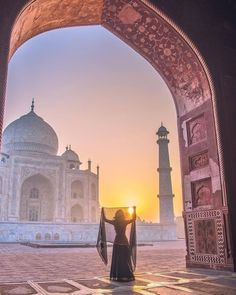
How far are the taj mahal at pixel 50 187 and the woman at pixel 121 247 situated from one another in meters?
15.7

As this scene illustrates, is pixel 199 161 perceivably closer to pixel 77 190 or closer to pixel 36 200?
pixel 36 200

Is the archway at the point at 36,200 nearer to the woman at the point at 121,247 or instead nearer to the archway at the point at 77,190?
the archway at the point at 77,190

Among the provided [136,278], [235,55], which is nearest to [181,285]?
[136,278]

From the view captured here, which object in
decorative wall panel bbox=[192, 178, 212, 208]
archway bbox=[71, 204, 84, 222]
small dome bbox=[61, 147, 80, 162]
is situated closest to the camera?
decorative wall panel bbox=[192, 178, 212, 208]

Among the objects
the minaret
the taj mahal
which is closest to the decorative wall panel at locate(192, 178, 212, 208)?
the taj mahal

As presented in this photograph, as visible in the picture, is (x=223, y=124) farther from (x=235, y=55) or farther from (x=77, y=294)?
(x=77, y=294)

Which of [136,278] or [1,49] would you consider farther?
[136,278]

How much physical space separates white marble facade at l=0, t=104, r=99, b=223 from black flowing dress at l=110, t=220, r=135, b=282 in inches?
811

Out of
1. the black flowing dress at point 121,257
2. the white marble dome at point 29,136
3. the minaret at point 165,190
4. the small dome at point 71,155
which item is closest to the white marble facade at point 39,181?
the white marble dome at point 29,136

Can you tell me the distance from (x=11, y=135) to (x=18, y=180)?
215 inches

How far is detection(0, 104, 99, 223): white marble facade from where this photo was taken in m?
24.7

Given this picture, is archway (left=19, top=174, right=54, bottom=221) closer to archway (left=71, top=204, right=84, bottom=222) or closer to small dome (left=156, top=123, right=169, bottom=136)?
archway (left=71, top=204, right=84, bottom=222)

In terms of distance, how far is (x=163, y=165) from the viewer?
25.6m

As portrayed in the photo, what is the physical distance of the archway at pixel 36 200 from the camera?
86.2 feet
